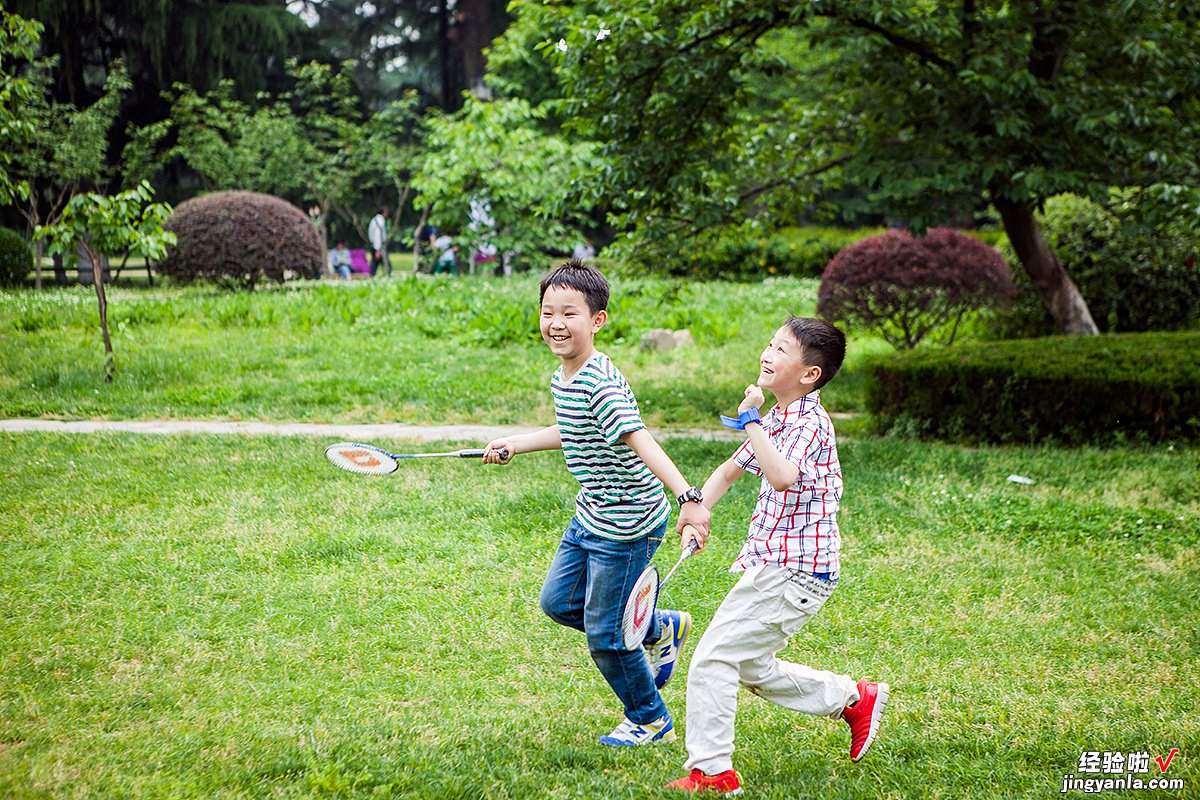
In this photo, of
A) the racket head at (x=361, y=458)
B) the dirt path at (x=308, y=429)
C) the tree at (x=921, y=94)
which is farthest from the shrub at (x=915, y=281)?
the racket head at (x=361, y=458)

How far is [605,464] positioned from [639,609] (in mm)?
477

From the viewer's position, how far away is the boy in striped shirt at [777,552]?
126 inches

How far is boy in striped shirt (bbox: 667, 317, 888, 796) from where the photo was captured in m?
3.21

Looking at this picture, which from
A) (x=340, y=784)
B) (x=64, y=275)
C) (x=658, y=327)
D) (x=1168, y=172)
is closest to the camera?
(x=340, y=784)

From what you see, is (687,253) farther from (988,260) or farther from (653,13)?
A: (988,260)

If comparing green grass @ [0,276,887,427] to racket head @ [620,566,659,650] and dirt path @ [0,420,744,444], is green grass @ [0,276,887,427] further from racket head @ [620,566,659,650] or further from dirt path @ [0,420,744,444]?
racket head @ [620,566,659,650]

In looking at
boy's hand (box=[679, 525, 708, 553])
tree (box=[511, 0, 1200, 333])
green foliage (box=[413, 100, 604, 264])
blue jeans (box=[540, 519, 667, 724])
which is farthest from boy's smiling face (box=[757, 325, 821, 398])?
green foliage (box=[413, 100, 604, 264])

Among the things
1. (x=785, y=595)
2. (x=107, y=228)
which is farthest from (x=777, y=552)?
(x=107, y=228)

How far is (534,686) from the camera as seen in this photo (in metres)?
4.18

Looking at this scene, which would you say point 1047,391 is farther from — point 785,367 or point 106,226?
point 106,226

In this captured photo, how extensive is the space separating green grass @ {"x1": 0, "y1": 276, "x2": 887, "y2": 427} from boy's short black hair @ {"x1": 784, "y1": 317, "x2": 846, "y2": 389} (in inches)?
242

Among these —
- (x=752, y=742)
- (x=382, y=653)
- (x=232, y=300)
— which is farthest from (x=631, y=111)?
(x=232, y=300)

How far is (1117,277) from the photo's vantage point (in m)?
11.5

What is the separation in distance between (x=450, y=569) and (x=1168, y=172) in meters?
6.68
